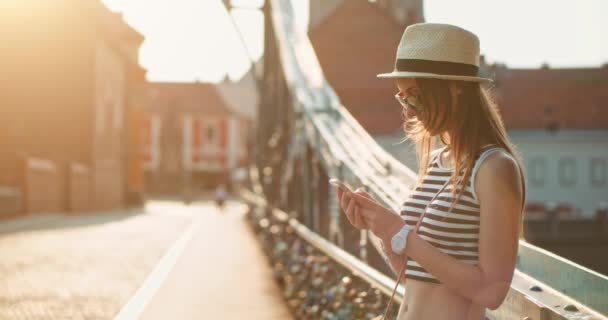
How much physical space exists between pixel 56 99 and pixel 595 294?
32798 mm

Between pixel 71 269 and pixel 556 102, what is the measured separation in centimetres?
5040

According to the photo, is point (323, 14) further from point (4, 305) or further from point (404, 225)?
point (404, 225)

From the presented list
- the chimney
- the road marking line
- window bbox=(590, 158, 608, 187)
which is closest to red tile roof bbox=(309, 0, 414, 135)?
the chimney

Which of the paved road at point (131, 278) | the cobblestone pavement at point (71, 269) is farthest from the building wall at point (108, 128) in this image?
the paved road at point (131, 278)

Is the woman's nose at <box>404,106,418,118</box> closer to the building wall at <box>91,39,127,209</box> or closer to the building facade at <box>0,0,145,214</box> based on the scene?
the building facade at <box>0,0,145,214</box>

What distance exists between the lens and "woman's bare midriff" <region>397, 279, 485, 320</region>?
210 centimetres

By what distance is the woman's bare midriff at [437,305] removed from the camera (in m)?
2.10

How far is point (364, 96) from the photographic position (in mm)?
48719

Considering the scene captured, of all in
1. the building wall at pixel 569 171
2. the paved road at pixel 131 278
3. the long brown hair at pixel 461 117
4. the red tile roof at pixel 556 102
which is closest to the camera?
the long brown hair at pixel 461 117

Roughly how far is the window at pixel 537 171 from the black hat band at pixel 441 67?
50310 mm

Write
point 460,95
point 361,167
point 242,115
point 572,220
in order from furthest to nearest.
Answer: point 242,115 → point 572,220 → point 361,167 → point 460,95

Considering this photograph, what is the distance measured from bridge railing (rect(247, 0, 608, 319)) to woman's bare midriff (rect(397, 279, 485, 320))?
236 millimetres

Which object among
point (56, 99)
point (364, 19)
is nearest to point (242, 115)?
point (364, 19)

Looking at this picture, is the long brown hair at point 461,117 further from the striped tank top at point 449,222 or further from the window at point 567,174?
the window at point 567,174
